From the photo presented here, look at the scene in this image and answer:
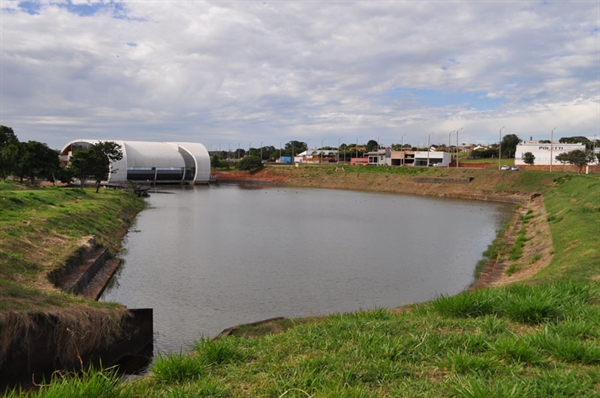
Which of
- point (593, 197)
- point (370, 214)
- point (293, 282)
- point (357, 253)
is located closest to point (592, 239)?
point (357, 253)

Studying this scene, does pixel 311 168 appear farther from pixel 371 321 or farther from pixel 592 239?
pixel 371 321

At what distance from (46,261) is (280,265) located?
7973 millimetres

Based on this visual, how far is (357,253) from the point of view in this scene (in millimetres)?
21562

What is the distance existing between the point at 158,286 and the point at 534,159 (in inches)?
3360

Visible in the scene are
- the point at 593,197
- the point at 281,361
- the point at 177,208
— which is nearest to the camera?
the point at 281,361

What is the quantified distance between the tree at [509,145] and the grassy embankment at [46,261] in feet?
364

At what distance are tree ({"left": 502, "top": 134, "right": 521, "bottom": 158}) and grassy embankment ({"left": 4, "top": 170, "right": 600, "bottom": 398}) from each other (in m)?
123

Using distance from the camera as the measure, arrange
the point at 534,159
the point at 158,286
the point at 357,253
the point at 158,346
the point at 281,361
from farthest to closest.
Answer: the point at 534,159 → the point at 357,253 → the point at 158,286 → the point at 158,346 → the point at 281,361

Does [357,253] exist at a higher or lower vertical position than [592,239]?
lower

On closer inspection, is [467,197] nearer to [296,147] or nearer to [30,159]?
[30,159]

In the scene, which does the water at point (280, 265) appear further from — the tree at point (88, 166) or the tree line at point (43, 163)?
the tree at point (88, 166)

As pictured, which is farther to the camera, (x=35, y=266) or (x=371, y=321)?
(x=35, y=266)

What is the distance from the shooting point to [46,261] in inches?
576

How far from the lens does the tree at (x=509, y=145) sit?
Result: 121 meters
